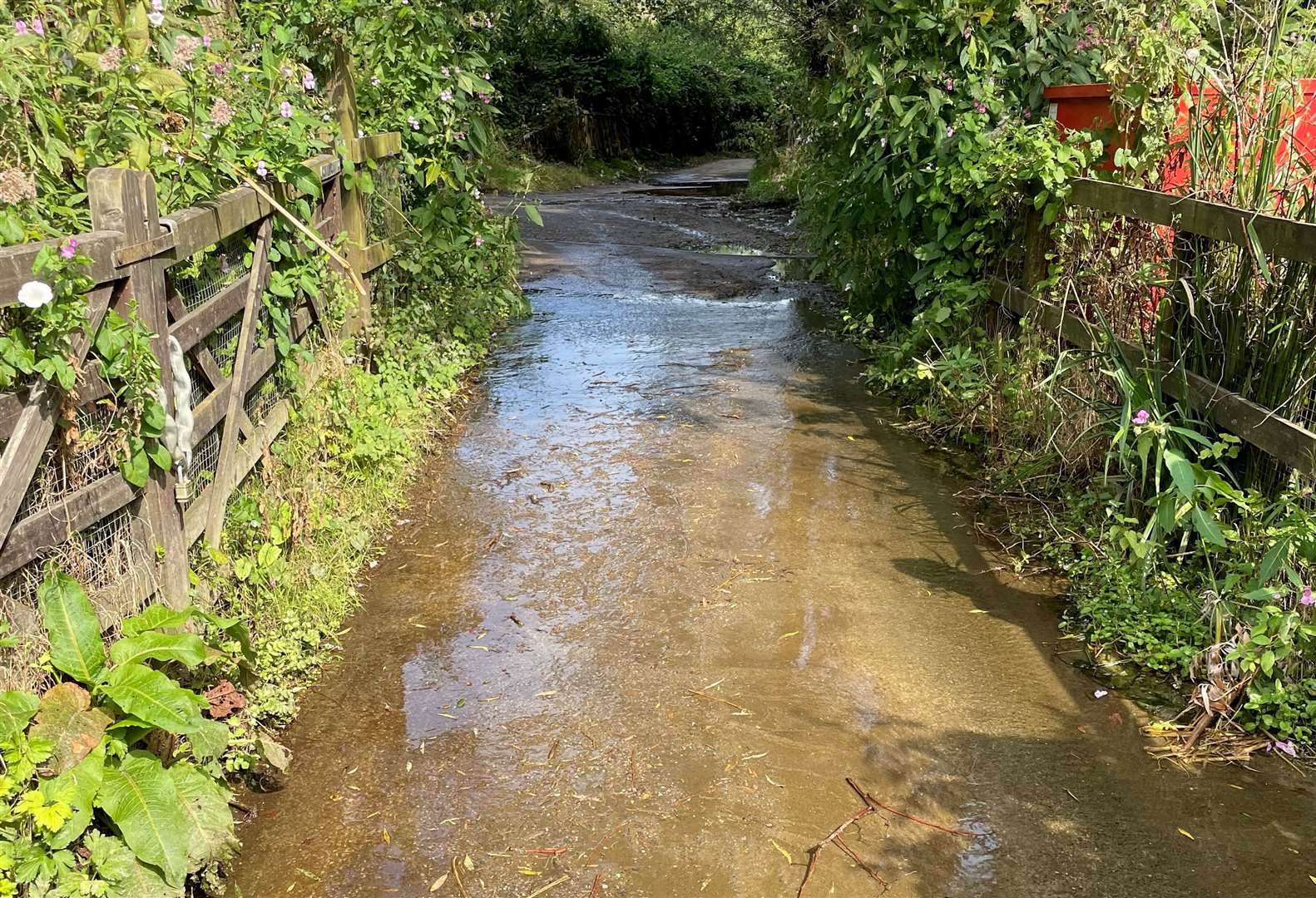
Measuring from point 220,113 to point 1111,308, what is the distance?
409 centimetres

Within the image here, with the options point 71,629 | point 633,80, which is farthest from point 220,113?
point 633,80

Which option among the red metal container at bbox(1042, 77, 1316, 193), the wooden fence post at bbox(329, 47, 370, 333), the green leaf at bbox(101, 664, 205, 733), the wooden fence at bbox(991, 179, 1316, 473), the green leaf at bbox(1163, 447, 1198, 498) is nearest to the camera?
the green leaf at bbox(101, 664, 205, 733)

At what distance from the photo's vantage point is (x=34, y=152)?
3.26 metres

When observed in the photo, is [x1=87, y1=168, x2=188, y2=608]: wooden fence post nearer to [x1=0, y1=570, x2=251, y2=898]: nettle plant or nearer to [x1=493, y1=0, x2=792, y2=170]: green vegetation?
[x1=0, y1=570, x2=251, y2=898]: nettle plant


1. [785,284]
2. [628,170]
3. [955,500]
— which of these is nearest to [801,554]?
[955,500]

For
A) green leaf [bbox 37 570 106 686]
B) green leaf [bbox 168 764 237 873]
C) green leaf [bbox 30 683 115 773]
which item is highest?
green leaf [bbox 37 570 106 686]

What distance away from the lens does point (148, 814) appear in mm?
2766

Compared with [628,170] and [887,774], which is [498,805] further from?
[628,170]

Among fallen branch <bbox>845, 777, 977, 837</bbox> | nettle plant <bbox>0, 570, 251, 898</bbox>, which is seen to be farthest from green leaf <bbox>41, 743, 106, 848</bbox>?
fallen branch <bbox>845, 777, 977, 837</bbox>

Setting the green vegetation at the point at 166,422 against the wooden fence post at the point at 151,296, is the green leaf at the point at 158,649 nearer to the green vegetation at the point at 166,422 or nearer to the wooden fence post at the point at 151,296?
the green vegetation at the point at 166,422

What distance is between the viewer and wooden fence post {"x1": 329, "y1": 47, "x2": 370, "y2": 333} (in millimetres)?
6348

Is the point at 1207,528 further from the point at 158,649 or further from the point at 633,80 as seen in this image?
the point at 633,80

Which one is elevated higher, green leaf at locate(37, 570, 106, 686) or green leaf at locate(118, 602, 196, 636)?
green leaf at locate(37, 570, 106, 686)

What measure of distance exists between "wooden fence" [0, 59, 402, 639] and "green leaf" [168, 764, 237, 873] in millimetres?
590
